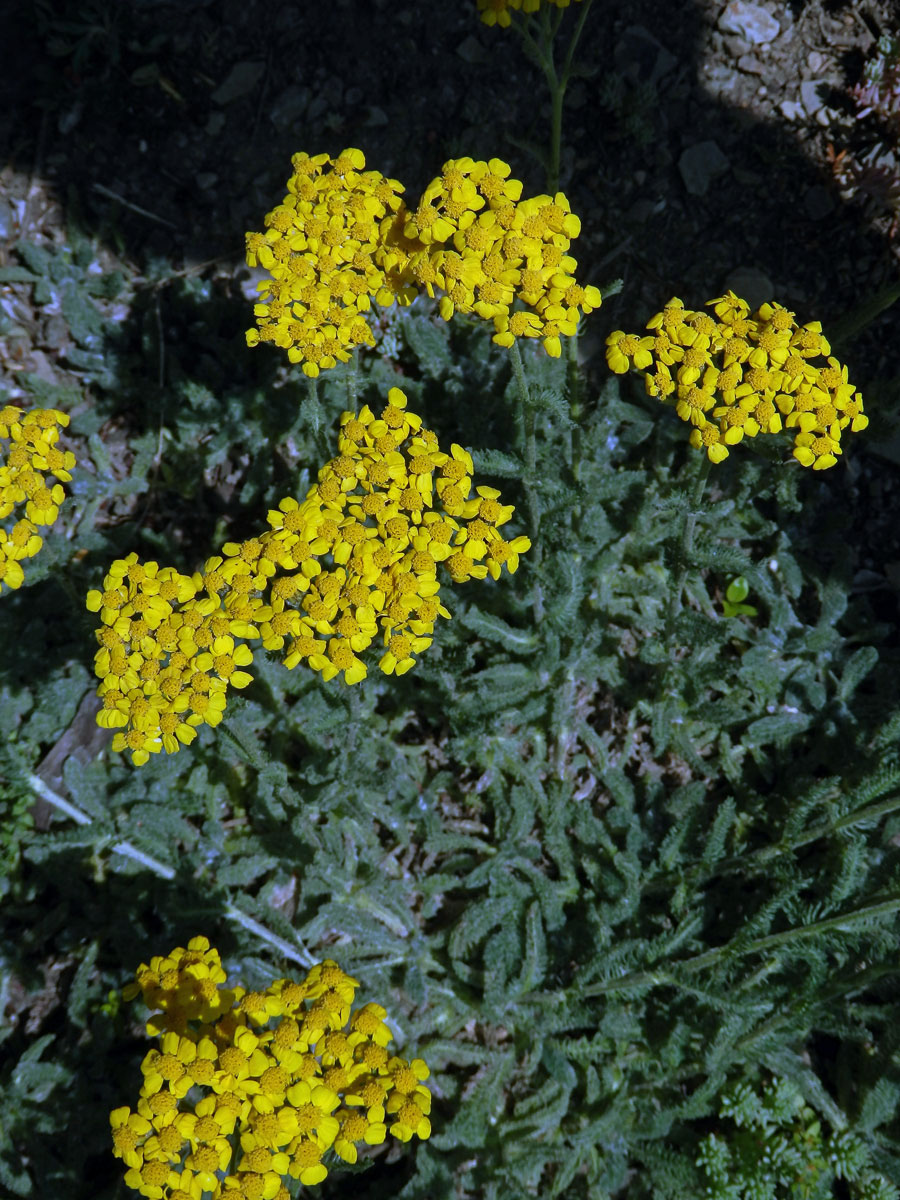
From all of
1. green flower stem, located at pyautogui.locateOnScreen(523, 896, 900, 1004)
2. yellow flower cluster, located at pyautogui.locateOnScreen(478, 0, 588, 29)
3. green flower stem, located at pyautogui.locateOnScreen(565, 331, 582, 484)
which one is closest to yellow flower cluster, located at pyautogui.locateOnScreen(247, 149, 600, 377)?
green flower stem, located at pyautogui.locateOnScreen(565, 331, 582, 484)

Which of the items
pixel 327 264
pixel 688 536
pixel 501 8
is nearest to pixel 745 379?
pixel 688 536

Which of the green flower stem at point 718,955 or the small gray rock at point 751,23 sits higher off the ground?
the small gray rock at point 751,23

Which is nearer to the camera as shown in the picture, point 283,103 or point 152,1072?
point 152,1072

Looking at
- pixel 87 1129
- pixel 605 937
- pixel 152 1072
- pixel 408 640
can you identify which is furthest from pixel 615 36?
pixel 87 1129

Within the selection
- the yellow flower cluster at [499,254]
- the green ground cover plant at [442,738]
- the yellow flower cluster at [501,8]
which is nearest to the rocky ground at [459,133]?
the green ground cover plant at [442,738]

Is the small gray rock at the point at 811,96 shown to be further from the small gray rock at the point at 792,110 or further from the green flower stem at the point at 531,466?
the green flower stem at the point at 531,466

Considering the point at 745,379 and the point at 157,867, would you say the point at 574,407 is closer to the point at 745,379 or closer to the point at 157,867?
the point at 745,379

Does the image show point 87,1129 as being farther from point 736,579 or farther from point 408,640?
point 736,579

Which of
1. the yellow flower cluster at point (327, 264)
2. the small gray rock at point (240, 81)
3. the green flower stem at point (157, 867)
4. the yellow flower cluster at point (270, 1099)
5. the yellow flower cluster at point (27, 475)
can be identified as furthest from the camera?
the small gray rock at point (240, 81)
